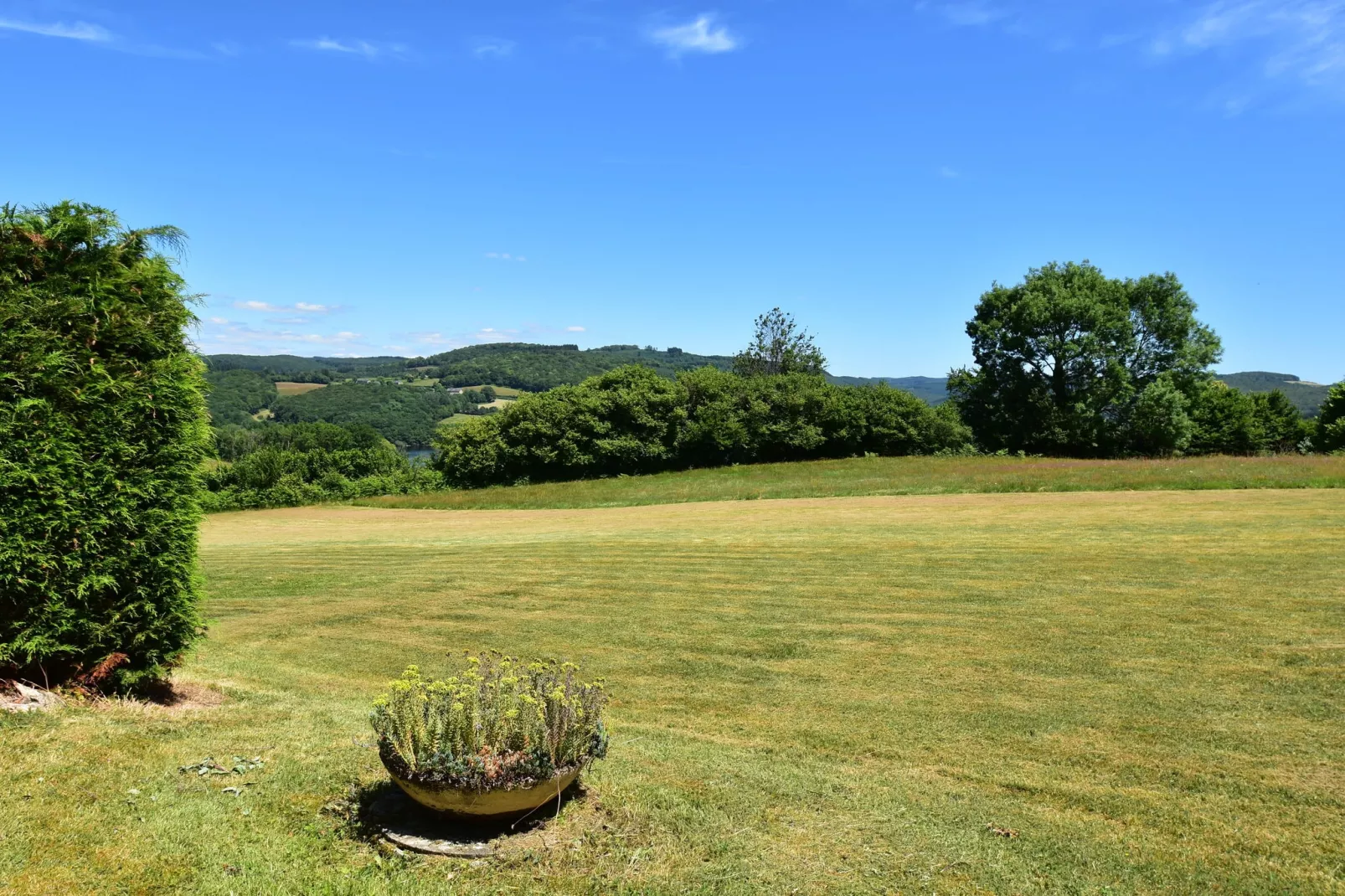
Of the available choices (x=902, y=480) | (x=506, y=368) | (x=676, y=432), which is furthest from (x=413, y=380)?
(x=902, y=480)

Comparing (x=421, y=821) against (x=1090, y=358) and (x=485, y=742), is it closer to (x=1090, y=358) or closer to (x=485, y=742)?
(x=485, y=742)

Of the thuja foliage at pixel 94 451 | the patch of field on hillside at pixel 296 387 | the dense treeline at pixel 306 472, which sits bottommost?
the dense treeline at pixel 306 472

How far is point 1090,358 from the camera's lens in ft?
192

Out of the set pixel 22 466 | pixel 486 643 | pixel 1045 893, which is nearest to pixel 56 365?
pixel 22 466

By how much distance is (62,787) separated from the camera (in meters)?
5.12

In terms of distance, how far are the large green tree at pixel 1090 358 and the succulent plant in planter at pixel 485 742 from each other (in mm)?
59798

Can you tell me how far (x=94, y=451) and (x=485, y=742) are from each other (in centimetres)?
455

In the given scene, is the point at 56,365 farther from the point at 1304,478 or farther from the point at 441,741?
the point at 1304,478

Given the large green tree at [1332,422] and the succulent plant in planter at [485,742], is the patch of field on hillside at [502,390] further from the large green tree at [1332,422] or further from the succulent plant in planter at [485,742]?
the succulent plant in planter at [485,742]

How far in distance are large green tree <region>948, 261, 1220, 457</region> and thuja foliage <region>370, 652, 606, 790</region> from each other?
196 ft

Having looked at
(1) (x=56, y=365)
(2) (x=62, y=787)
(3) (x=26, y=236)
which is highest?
(3) (x=26, y=236)

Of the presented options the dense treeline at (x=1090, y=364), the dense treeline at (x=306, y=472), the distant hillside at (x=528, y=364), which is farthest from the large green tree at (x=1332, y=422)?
the distant hillside at (x=528, y=364)

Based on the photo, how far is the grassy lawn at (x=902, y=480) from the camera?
1207 inches

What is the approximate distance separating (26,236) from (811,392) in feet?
175
